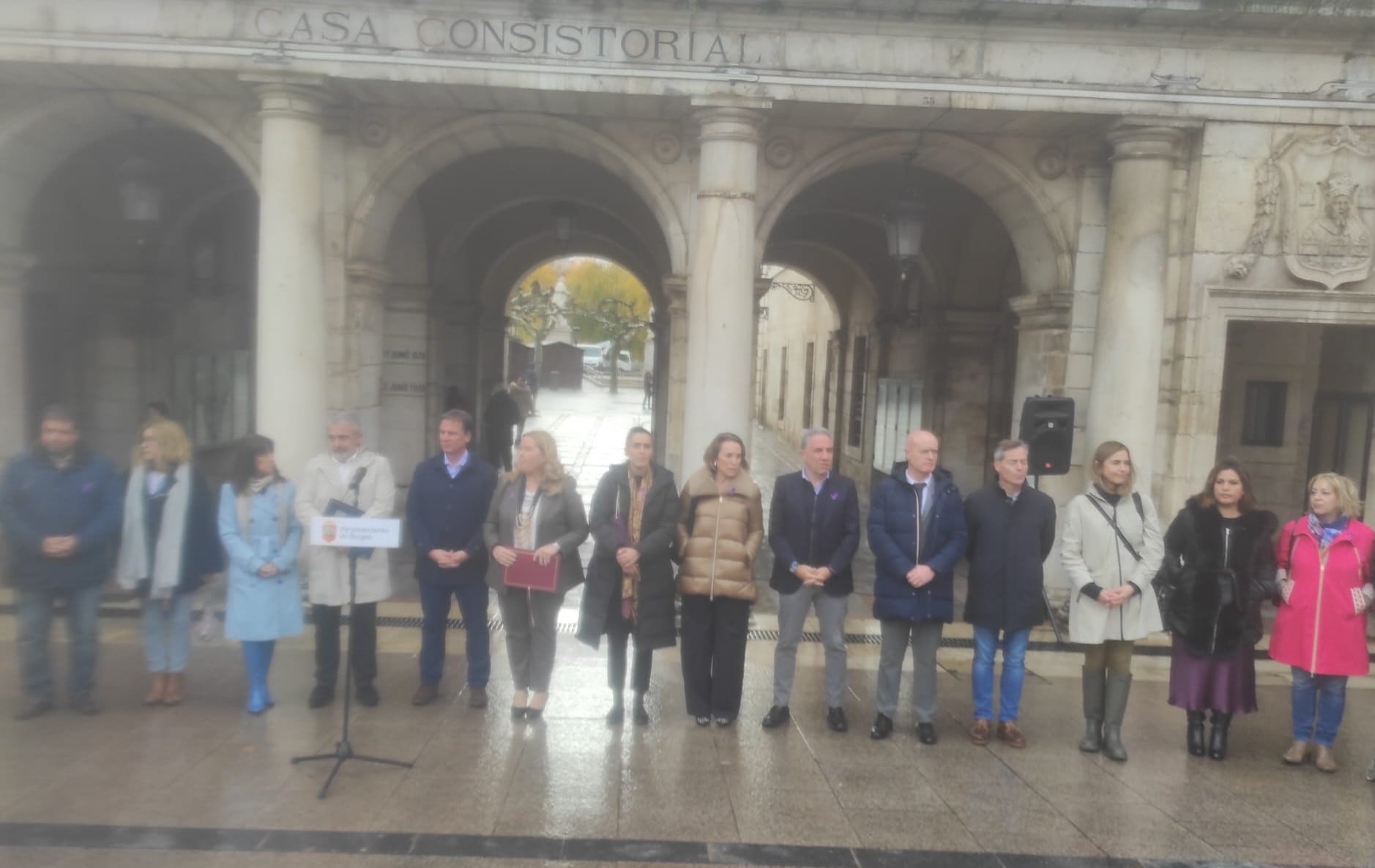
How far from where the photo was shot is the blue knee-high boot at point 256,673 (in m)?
5.41

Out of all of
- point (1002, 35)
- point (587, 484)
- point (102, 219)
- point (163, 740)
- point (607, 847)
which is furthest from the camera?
point (587, 484)

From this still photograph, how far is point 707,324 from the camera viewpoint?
7.73 m

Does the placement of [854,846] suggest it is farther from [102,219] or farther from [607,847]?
[102,219]

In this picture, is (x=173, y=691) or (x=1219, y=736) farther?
(x=173, y=691)

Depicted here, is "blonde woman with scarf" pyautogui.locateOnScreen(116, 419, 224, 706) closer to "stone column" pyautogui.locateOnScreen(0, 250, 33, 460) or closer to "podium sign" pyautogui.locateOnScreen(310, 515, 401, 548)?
"podium sign" pyautogui.locateOnScreen(310, 515, 401, 548)

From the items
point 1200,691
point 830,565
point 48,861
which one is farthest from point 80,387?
point 1200,691

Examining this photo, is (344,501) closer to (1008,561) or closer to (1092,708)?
(1008,561)

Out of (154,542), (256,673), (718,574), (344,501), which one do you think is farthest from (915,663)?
(154,542)

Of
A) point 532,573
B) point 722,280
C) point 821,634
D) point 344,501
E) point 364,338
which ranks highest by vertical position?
point 722,280

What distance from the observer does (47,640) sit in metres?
5.36

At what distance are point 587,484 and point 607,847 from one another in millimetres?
10913

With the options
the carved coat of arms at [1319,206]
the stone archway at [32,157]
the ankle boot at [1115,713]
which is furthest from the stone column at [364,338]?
the carved coat of arms at [1319,206]

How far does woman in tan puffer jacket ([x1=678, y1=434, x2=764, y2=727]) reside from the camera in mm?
5293

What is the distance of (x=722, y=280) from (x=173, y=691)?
4.70 m
